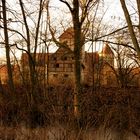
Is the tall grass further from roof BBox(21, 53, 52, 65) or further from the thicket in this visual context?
roof BBox(21, 53, 52, 65)

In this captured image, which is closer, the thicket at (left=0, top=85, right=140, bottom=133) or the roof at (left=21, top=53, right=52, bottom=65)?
the thicket at (left=0, top=85, right=140, bottom=133)

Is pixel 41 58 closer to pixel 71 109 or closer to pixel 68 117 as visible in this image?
pixel 71 109

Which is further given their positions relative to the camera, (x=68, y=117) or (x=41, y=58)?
(x=41, y=58)

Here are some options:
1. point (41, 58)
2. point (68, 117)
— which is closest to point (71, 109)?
point (68, 117)

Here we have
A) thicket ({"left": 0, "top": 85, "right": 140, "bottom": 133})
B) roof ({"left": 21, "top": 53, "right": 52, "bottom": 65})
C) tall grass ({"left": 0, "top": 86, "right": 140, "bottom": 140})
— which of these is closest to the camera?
tall grass ({"left": 0, "top": 86, "right": 140, "bottom": 140})

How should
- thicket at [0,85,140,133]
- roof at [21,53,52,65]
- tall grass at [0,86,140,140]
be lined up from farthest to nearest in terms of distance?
roof at [21,53,52,65], thicket at [0,85,140,133], tall grass at [0,86,140,140]

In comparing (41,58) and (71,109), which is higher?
(41,58)

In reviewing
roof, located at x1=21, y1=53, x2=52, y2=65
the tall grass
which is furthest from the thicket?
roof, located at x1=21, y1=53, x2=52, y2=65

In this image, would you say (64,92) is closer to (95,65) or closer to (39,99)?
(39,99)

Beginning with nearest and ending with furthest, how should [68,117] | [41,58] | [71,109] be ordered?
[68,117]
[71,109]
[41,58]

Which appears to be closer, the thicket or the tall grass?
the tall grass

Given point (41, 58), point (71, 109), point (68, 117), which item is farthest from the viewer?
point (41, 58)

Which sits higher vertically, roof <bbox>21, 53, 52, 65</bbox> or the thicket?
roof <bbox>21, 53, 52, 65</bbox>

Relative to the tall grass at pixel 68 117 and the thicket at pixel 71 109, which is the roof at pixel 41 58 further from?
the tall grass at pixel 68 117
